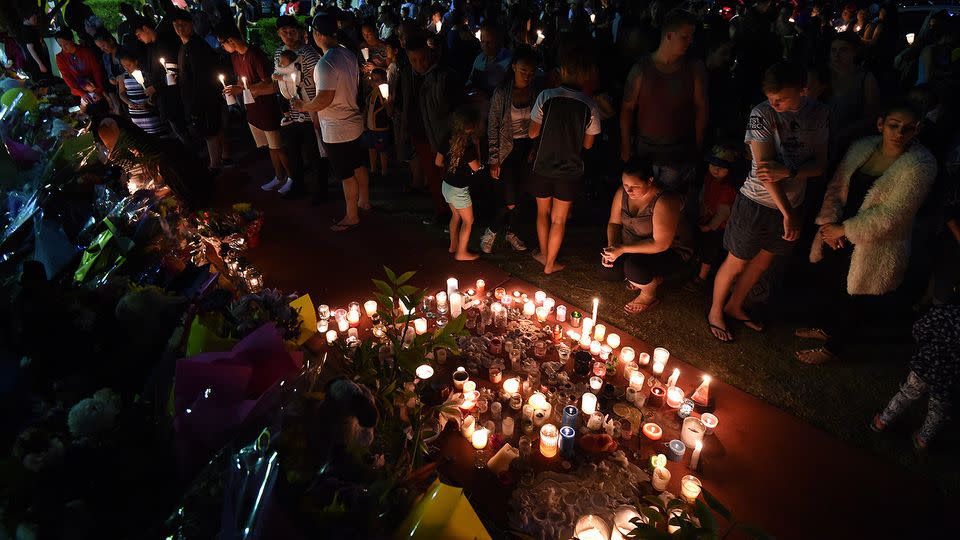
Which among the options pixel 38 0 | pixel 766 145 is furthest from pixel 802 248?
pixel 38 0

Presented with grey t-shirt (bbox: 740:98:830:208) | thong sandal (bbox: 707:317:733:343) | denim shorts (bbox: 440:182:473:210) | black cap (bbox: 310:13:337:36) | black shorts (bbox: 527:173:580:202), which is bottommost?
thong sandal (bbox: 707:317:733:343)

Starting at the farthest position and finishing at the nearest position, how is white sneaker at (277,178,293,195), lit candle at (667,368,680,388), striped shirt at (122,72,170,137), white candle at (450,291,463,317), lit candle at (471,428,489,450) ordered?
striped shirt at (122,72,170,137)
white sneaker at (277,178,293,195)
white candle at (450,291,463,317)
lit candle at (667,368,680,388)
lit candle at (471,428,489,450)

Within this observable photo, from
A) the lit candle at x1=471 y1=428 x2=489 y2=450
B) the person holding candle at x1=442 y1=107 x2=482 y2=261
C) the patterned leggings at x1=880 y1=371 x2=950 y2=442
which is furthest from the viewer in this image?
the person holding candle at x1=442 y1=107 x2=482 y2=261

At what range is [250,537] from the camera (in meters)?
Result: 0.91

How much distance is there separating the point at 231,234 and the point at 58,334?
3618 millimetres

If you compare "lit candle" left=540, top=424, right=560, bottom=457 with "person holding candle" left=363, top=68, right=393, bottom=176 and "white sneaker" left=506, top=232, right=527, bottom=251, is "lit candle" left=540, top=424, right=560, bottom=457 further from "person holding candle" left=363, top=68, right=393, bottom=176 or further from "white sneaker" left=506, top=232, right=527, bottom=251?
"person holding candle" left=363, top=68, right=393, bottom=176

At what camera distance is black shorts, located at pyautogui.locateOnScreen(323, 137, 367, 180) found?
5262 mm

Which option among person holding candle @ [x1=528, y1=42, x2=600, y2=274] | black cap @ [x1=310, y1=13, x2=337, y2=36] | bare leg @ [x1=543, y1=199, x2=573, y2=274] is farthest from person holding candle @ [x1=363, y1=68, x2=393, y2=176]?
bare leg @ [x1=543, y1=199, x2=573, y2=274]

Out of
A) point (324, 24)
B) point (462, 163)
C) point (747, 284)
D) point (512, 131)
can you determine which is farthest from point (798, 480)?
point (324, 24)

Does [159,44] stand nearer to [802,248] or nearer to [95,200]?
[95,200]

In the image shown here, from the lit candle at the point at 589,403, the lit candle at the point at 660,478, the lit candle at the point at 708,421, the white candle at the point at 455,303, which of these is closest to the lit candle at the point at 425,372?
the white candle at the point at 455,303

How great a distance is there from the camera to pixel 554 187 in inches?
175

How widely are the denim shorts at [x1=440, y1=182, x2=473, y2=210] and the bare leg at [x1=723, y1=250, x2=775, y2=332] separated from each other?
2.31 m

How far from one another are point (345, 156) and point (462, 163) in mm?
1568
